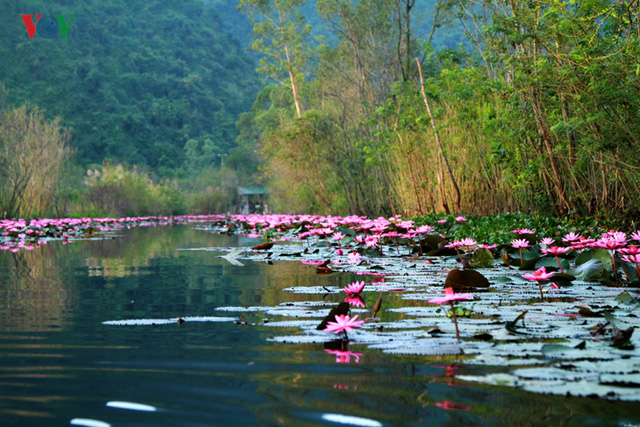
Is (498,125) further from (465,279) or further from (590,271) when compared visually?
(465,279)

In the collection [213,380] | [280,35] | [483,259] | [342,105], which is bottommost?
[213,380]

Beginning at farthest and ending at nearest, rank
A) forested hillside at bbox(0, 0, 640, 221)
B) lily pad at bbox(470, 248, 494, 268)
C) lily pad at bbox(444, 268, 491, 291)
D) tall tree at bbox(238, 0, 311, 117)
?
tall tree at bbox(238, 0, 311, 117) → forested hillside at bbox(0, 0, 640, 221) → lily pad at bbox(470, 248, 494, 268) → lily pad at bbox(444, 268, 491, 291)

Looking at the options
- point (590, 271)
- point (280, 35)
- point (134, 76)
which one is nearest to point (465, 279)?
point (590, 271)

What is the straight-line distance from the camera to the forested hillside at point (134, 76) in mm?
45625

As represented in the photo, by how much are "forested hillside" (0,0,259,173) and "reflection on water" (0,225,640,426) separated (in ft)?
141

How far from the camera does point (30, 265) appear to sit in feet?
20.1

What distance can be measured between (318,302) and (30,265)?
391cm

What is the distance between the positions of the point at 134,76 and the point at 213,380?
5247 centimetres

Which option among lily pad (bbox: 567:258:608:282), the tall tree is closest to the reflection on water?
lily pad (bbox: 567:258:608:282)

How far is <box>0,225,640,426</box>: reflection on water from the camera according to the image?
1399 mm

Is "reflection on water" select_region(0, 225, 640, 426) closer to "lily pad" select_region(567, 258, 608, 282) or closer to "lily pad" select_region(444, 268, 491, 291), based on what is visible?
"lily pad" select_region(444, 268, 491, 291)

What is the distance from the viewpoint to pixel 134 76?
51.2m

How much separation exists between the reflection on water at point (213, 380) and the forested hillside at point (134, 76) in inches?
1698

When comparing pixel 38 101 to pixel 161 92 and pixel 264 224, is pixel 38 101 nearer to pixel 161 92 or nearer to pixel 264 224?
pixel 161 92
